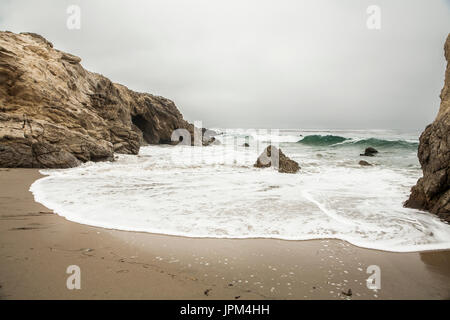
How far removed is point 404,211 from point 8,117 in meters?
11.4

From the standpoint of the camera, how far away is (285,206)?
4441mm

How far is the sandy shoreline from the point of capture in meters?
1.89

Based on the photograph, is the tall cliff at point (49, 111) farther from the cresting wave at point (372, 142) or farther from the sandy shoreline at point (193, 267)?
the cresting wave at point (372, 142)

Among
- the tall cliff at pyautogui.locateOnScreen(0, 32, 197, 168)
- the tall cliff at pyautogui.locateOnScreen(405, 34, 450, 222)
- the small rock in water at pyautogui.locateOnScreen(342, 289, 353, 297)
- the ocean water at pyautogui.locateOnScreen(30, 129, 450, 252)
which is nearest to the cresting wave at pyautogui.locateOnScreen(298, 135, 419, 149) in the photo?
the ocean water at pyautogui.locateOnScreen(30, 129, 450, 252)

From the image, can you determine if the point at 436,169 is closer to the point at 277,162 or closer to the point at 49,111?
the point at 277,162

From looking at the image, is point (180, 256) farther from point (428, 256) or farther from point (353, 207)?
point (353, 207)

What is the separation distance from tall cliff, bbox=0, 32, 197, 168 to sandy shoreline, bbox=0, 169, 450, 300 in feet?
19.5

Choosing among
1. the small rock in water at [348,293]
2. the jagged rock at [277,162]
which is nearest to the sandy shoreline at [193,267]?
the small rock in water at [348,293]

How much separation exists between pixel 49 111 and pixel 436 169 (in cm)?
1193

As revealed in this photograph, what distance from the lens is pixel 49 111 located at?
9.43 meters

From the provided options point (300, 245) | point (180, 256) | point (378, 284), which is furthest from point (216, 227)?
point (378, 284)

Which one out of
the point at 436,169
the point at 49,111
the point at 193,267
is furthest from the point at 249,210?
the point at 49,111

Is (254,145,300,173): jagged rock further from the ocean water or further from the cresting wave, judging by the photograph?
the cresting wave
